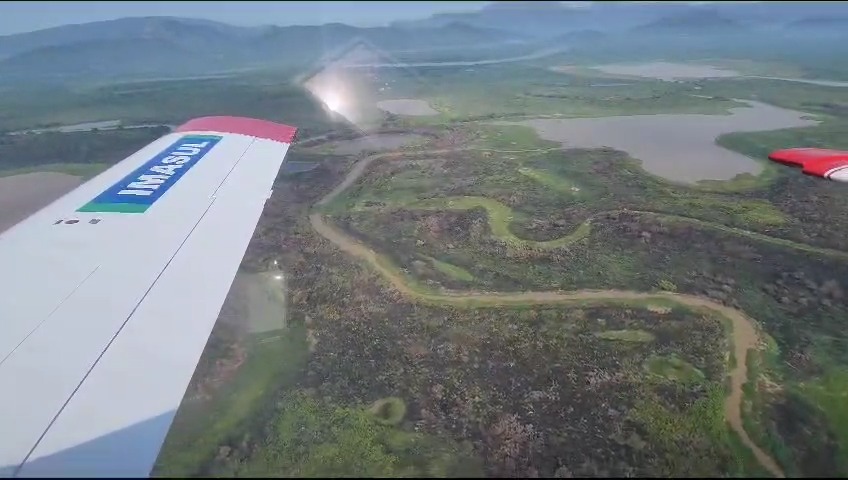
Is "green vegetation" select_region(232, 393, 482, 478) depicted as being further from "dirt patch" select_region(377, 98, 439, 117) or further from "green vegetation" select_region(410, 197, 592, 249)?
"dirt patch" select_region(377, 98, 439, 117)

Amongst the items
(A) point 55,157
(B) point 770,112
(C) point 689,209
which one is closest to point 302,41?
(A) point 55,157

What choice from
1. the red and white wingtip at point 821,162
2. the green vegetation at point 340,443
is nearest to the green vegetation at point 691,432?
the green vegetation at point 340,443

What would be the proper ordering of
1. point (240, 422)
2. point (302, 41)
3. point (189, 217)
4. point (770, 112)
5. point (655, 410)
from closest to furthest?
point (240, 422) < point (189, 217) < point (655, 410) < point (770, 112) < point (302, 41)

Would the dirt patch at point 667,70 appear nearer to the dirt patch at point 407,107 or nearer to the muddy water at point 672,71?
the muddy water at point 672,71

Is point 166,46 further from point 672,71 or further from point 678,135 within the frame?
point 672,71

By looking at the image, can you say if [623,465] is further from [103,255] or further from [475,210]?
[475,210]

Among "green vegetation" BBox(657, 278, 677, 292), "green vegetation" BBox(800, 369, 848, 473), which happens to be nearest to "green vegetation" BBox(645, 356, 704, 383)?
"green vegetation" BBox(800, 369, 848, 473)
